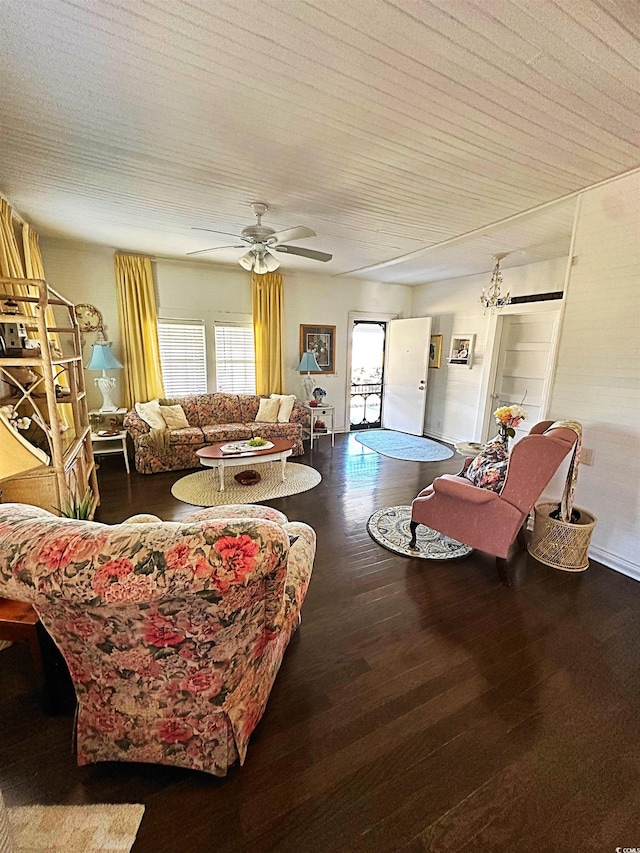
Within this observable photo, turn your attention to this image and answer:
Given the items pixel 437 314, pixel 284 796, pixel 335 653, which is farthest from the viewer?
pixel 437 314

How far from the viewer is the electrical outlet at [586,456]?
2816 mm

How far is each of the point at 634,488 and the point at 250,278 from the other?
5251 mm

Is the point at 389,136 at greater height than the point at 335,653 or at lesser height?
greater

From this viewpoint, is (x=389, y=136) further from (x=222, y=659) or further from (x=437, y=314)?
(x=437, y=314)

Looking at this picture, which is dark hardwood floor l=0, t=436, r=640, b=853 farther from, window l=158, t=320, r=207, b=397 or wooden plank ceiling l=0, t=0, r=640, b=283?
window l=158, t=320, r=207, b=397

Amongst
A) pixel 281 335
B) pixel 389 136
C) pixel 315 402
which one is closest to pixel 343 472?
pixel 315 402

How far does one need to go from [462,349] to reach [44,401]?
18.1 ft

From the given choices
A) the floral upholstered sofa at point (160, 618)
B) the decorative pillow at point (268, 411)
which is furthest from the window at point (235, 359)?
the floral upholstered sofa at point (160, 618)

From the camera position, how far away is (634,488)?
8.47ft

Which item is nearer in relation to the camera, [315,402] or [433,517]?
[433,517]

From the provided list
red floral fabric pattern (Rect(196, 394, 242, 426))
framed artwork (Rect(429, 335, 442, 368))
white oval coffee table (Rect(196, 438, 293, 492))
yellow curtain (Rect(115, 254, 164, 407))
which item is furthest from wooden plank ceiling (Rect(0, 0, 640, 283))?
framed artwork (Rect(429, 335, 442, 368))

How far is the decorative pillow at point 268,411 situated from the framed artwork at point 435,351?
2938 mm

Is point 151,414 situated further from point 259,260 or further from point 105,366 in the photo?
point 259,260

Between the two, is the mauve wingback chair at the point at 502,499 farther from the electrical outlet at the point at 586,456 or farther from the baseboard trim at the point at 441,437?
the baseboard trim at the point at 441,437
